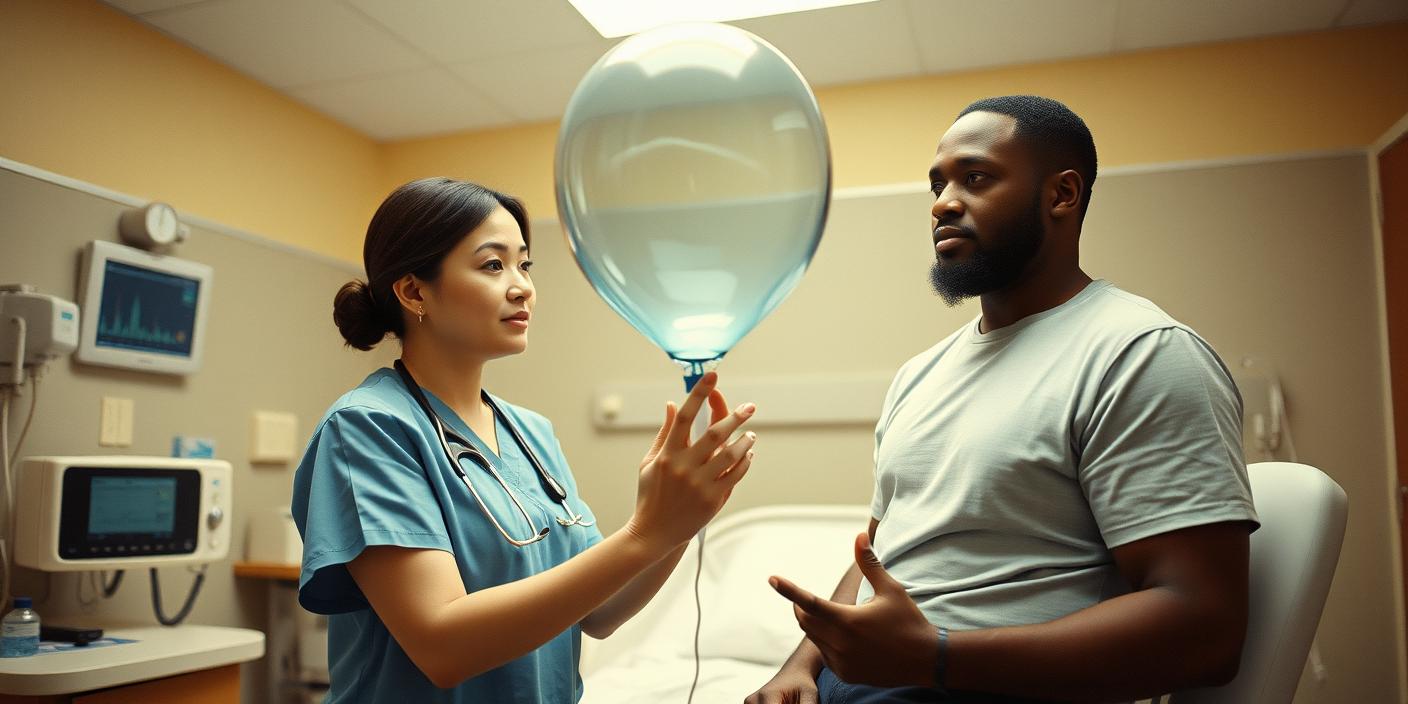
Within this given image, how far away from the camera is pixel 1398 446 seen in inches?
109

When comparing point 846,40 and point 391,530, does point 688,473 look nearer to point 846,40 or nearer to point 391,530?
Answer: point 391,530

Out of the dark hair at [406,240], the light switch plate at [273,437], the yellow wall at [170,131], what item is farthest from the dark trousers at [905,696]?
the yellow wall at [170,131]

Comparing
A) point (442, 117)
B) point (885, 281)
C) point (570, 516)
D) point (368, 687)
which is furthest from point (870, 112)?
point (368, 687)

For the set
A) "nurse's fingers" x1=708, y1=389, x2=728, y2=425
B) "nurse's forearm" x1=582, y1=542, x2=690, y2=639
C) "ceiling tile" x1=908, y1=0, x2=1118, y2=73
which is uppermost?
"ceiling tile" x1=908, y1=0, x2=1118, y2=73

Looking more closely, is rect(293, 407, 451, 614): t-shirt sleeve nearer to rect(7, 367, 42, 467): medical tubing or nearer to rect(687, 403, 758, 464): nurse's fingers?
rect(687, 403, 758, 464): nurse's fingers

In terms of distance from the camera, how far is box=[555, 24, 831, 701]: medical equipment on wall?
95 centimetres

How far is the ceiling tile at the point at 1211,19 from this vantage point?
293 centimetres

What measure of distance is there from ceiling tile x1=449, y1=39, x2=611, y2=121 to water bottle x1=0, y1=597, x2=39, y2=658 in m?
2.08

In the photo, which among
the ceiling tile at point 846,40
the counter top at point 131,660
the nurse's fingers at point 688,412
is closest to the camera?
the nurse's fingers at point 688,412

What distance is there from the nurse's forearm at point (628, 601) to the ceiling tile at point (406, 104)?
2477 mm

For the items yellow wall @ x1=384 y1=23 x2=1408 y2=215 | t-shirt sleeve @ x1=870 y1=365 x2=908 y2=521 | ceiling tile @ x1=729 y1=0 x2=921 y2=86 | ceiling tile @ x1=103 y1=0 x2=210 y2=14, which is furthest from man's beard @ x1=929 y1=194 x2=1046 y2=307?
ceiling tile @ x1=103 y1=0 x2=210 y2=14

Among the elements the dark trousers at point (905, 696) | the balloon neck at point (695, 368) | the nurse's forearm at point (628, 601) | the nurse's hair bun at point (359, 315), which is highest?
the nurse's hair bun at point (359, 315)

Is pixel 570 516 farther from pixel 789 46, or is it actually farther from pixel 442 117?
pixel 442 117

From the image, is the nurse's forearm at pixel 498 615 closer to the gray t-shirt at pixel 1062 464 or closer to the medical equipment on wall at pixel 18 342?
the gray t-shirt at pixel 1062 464
